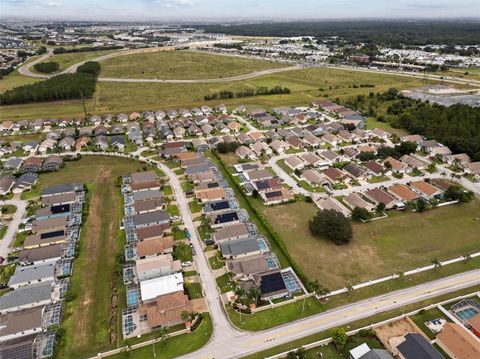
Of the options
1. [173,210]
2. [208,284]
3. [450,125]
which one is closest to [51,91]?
[173,210]

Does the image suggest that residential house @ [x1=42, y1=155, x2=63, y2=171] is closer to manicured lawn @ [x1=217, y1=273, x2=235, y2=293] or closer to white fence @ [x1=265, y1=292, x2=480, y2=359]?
manicured lawn @ [x1=217, y1=273, x2=235, y2=293]

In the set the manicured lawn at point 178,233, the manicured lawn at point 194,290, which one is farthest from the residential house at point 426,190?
the manicured lawn at point 194,290

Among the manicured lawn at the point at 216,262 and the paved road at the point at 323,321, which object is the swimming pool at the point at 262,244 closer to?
the manicured lawn at the point at 216,262

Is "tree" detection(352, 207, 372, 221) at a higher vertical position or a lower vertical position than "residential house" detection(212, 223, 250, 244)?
higher

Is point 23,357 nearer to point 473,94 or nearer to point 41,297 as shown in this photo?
point 41,297

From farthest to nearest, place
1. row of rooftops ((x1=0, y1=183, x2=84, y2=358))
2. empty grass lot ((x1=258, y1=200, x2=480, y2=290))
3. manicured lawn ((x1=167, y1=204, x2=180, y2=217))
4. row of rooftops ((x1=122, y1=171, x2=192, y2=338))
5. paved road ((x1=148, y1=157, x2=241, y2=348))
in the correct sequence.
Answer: manicured lawn ((x1=167, y1=204, x2=180, y2=217))
empty grass lot ((x1=258, y1=200, x2=480, y2=290))
row of rooftops ((x1=122, y1=171, x2=192, y2=338))
paved road ((x1=148, y1=157, x2=241, y2=348))
row of rooftops ((x1=0, y1=183, x2=84, y2=358))

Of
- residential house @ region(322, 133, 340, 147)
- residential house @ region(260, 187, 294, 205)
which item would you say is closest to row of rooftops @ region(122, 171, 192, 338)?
residential house @ region(260, 187, 294, 205)

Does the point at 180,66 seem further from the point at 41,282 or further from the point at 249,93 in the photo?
the point at 41,282
